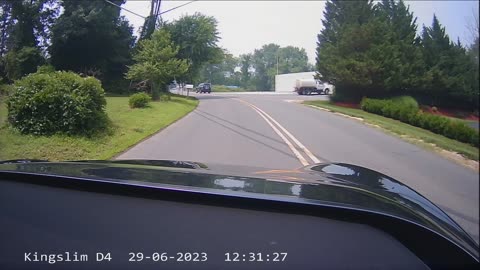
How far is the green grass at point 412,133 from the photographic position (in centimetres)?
302

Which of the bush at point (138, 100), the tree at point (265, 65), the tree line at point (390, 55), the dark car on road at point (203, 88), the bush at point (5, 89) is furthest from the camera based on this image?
the dark car on road at point (203, 88)

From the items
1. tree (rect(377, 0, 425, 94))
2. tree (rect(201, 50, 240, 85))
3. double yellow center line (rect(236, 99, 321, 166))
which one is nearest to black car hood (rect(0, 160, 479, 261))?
tree (rect(377, 0, 425, 94))

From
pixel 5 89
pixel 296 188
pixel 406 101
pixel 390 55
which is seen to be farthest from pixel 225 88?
pixel 296 188

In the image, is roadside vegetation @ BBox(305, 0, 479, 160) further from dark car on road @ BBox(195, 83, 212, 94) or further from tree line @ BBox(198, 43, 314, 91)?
dark car on road @ BBox(195, 83, 212, 94)

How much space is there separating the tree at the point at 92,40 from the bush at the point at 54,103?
0.14m

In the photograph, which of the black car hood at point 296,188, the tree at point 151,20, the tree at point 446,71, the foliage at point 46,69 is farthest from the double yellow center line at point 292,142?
the foliage at point 46,69

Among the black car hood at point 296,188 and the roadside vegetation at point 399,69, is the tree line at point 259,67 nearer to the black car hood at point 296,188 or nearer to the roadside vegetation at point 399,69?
the roadside vegetation at point 399,69

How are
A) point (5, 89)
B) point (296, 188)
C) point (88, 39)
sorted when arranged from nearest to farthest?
1. point (296, 188)
2. point (5, 89)
3. point (88, 39)

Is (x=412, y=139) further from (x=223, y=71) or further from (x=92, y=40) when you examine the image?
(x=92, y=40)

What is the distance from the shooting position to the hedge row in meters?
2.89

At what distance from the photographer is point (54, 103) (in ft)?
9.25

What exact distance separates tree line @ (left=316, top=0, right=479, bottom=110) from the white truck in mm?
556

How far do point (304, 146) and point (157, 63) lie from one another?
2.30 m

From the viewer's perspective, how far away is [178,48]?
12.3ft
